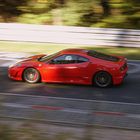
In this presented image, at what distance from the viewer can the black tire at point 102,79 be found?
43.8ft

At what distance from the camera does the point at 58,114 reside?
409 inches

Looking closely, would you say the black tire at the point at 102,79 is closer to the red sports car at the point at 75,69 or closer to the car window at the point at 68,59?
the red sports car at the point at 75,69

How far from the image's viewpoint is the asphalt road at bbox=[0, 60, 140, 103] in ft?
40.4

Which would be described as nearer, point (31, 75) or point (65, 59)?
point (65, 59)

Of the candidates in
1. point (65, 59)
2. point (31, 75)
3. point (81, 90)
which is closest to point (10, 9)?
point (31, 75)

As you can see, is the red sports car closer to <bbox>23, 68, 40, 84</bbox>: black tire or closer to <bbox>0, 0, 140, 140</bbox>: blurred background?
<bbox>23, 68, 40, 84</bbox>: black tire

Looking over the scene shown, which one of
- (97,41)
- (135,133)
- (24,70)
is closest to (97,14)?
(97,41)

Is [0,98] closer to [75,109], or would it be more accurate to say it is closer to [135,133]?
[75,109]

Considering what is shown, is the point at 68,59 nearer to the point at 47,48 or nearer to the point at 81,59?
the point at 81,59

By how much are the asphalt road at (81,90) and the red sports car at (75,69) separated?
9.0 inches

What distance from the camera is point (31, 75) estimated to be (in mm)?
14055

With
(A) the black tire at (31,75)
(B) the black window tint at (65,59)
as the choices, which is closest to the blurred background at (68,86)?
(A) the black tire at (31,75)

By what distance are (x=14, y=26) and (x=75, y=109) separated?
1158 cm

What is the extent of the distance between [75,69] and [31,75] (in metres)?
1.57
